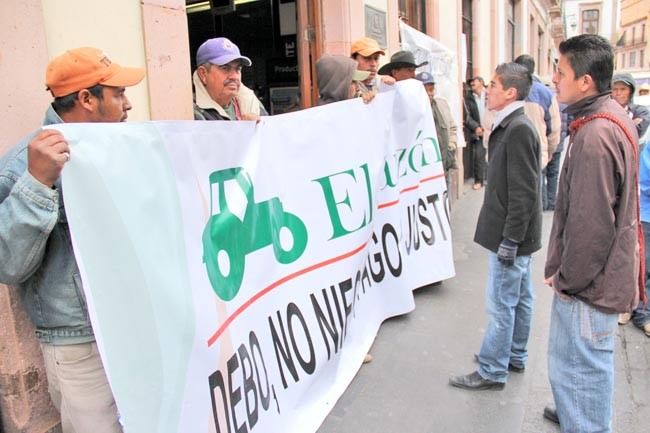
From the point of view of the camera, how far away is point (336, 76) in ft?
12.3

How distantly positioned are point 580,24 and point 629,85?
71.0 meters

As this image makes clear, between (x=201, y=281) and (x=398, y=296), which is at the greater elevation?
(x=201, y=281)

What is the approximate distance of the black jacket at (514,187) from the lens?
9.71 feet

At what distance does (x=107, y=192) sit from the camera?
1.71m

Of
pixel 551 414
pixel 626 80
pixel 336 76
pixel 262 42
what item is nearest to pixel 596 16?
pixel 262 42

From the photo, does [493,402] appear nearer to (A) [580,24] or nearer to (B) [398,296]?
(B) [398,296]

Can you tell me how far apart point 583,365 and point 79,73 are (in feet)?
7.59

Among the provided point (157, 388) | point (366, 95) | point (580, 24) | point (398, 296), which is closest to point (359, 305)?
point (398, 296)

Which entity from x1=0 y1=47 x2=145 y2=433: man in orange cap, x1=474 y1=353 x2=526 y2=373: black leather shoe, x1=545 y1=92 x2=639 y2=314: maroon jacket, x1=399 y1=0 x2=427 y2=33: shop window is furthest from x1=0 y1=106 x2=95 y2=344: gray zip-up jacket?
x1=399 y1=0 x2=427 y2=33: shop window

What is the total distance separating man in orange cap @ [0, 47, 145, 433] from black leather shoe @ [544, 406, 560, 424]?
7.55 feet

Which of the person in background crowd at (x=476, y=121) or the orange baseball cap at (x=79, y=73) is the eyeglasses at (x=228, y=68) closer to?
the orange baseball cap at (x=79, y=73)

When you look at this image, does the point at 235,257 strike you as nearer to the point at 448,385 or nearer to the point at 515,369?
the point at 448,385

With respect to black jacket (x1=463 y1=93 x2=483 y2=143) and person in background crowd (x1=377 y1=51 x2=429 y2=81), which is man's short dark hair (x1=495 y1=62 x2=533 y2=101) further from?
black jacket (x1=463 y1=93 x2=483 y2=143)

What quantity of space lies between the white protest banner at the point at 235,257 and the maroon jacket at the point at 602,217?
1277mm
